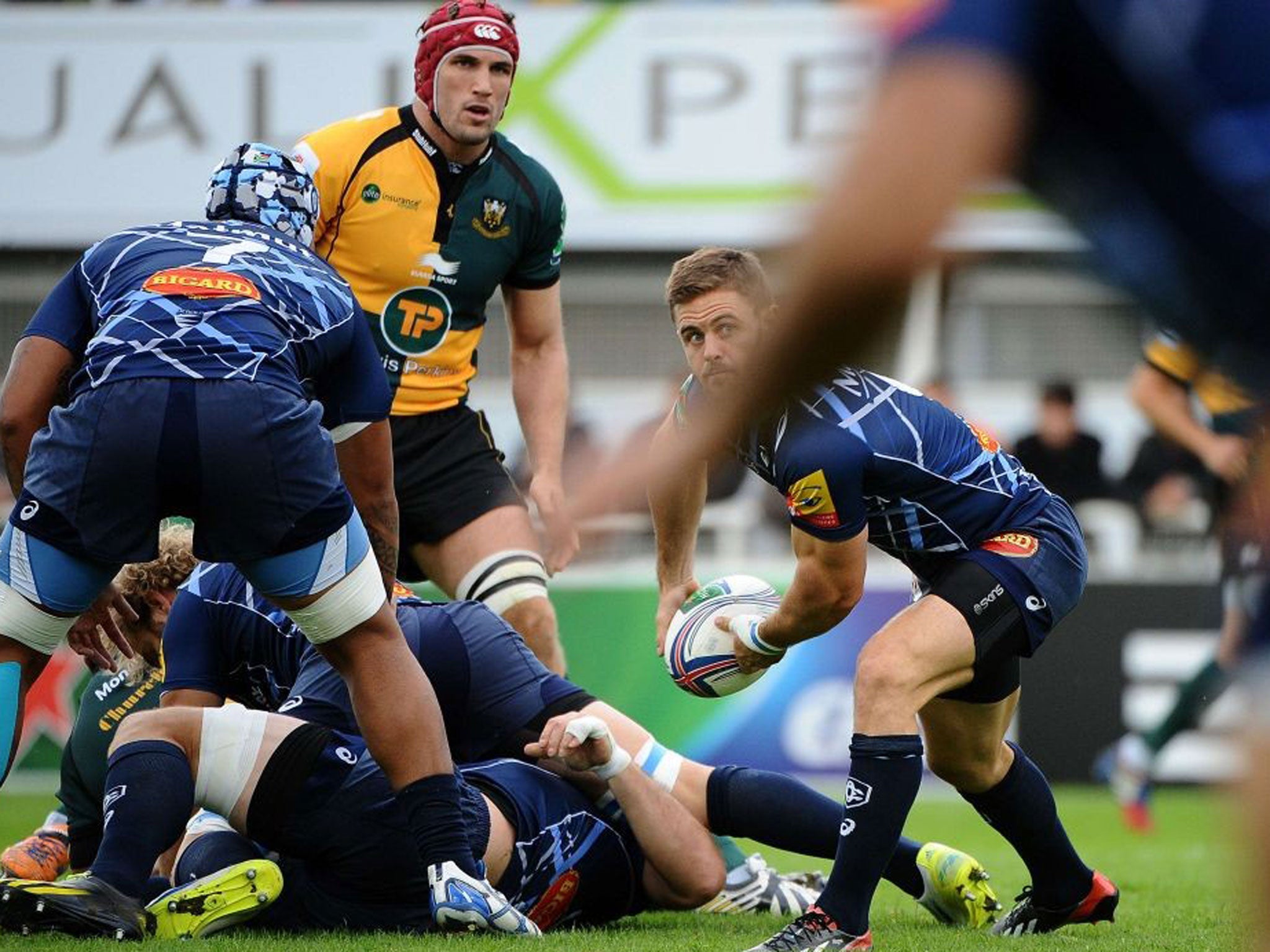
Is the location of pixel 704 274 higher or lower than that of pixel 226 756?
higher

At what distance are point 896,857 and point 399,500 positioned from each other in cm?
208

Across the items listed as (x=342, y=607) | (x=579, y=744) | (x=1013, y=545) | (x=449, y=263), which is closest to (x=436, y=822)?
(x=579, y=744)

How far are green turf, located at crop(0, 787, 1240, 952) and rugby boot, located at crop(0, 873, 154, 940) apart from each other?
45 millimetres

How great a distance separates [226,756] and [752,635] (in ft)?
4.63

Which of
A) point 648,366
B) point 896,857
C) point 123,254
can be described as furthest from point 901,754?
point 648,366

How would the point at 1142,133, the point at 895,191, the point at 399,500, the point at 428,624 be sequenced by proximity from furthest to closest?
the point at 399,500 → the point at 428,624 → the point at 1142,133 → the point at 895,191

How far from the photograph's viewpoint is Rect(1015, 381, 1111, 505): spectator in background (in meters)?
12.5

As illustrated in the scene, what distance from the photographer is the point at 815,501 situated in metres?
4.58

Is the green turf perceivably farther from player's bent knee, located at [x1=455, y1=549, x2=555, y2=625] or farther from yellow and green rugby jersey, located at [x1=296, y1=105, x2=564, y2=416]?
yellow and green rugby jersey, located at [x1=296, y1=105, x2=564, y2=416]

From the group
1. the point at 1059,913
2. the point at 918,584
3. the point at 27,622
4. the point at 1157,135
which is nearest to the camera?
the point at 1157,135

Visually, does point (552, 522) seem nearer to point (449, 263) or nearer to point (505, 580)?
point (505, 580)

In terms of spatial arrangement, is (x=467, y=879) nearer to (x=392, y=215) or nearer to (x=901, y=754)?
(x=901, y=754)

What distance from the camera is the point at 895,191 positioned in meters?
1.77

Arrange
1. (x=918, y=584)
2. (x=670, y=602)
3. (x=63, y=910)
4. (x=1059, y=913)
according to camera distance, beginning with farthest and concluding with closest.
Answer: (x=670, y=602) → (x=918, y=584) → (x=1059, y=913) → (x=63, y=910)
